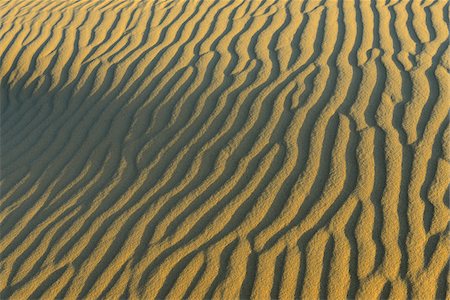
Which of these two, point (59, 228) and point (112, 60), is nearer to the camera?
point (59, 228)

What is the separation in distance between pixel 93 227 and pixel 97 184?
0.41 m

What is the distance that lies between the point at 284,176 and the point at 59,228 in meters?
1.55

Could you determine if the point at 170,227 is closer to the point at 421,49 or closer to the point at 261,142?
the point at 261,142

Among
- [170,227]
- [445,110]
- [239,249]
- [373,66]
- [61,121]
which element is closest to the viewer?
[239,249]

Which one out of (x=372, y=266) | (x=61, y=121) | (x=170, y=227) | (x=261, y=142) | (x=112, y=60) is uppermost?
(x=112, y=60)

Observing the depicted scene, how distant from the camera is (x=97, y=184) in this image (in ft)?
11.3

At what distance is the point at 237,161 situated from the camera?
3.30 meters

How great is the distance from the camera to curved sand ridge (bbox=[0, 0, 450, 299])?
2.71 metres

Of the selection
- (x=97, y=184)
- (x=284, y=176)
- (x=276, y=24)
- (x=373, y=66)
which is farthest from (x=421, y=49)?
(x=97, y=184)

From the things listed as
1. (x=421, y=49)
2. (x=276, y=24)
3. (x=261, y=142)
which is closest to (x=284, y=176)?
(x=261, y=142)

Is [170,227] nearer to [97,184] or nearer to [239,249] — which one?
[239,249]

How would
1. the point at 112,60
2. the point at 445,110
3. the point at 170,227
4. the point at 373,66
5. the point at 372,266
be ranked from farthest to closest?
the point at 112,60 < the point at 373,66 < the point at 445,110 < the point at 170,227 < the point at 372,266

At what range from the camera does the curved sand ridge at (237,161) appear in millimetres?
2705

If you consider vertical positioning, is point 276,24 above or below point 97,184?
above
